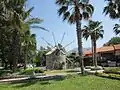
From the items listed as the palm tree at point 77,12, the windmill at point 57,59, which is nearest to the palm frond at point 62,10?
the palm tree at point 77,12

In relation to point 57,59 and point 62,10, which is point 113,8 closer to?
point 62,10

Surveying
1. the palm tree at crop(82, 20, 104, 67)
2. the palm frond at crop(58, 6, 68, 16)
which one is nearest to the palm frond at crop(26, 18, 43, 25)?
the palm frond at crop(58, 6, 68, 16)

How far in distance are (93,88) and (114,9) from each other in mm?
18526

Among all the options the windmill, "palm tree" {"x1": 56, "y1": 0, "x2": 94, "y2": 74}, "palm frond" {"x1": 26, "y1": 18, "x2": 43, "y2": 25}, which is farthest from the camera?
the windmill

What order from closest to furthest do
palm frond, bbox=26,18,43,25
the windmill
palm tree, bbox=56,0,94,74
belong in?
1. palm tree, bbox=56,0,94,74
2. palm frond, bbox=26,18,43,25
3. the windmill

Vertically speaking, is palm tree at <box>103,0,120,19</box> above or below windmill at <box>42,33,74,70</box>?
above

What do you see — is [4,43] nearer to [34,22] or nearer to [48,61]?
[34,22]

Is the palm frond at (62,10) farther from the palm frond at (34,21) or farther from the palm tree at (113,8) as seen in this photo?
the palm frond at (34,21)

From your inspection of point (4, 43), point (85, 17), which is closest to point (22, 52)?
point (4, 43)

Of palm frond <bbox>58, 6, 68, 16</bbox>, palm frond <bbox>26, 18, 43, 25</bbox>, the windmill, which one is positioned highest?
palm frond <bbox>26, 18, 43, 25</bbox>

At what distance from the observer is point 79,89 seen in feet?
82.7

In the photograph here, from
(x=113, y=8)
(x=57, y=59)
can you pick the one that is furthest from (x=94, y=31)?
(x=113, y=8)

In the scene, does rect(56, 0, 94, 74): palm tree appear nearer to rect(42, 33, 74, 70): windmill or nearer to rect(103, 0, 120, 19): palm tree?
rect(103, 0, 120, 19): palm tree

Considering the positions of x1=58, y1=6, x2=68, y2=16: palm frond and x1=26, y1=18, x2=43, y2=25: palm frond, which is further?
x1=26, y1=18, x2=43, y2=25: palm frond
